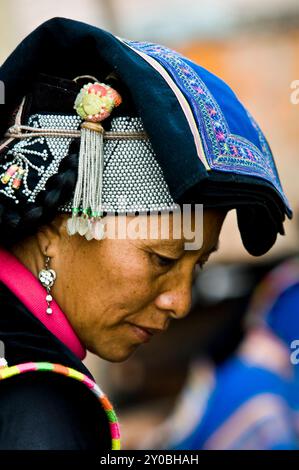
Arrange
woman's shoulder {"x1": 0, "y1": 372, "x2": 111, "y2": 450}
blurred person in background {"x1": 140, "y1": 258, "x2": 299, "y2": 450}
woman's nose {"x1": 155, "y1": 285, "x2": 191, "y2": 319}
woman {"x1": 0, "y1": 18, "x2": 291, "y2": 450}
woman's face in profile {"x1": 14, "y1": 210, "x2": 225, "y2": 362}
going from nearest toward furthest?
woman's shoulder {"x1": 0, "y1": 372, "x2": 111, "y2": 450}, woman {"x1": 0, "y1": 18, "x2": 291, "y2": 450}, woman's face in profile {"x1": 14, "y1": 210, "x2": 225, "y2": 362}, woman's nose {"x1": 155, "y1": 285, "x2": 191, "y2": 319}, blurred person in background {"x1": 140, "y1": 258, "x2": 299, "y2": 450}

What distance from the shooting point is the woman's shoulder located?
6.88ft

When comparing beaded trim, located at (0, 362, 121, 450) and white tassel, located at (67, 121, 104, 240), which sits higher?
white tassel, located at (67, 121, 104, 240)

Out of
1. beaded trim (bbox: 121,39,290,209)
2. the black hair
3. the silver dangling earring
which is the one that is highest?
beaded trim (bbox: 121,39,290,209)

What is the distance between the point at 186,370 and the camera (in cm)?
661

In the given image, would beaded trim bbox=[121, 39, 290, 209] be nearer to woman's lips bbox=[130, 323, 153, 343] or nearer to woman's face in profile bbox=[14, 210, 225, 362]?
woman's face in profile bbox=[14, 210, 225, 362]

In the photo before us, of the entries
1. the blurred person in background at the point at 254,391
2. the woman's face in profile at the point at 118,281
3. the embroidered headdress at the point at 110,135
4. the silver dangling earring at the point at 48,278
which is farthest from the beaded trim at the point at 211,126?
the blurred person in background at the point at 254,391

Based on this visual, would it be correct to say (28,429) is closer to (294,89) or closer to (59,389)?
(59,389)

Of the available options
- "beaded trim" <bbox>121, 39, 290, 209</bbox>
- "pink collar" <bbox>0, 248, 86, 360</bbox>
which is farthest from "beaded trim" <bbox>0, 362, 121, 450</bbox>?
"beaded trim" <bbox>121, 39, 290, 209</bbox>

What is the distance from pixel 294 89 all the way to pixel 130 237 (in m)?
3.62

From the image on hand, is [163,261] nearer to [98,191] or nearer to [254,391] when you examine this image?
[98,191]

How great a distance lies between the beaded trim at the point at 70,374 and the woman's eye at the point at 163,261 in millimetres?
369

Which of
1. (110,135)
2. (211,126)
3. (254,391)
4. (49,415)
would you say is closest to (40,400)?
(49,415)

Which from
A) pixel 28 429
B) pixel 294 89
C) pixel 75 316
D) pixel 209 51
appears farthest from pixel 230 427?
pixel 209 51

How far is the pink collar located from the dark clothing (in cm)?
2
